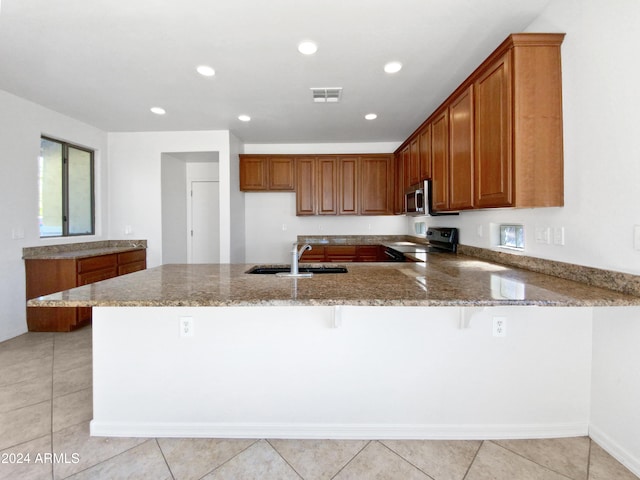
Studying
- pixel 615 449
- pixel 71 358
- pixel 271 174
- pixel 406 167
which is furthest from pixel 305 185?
pixel 615 449

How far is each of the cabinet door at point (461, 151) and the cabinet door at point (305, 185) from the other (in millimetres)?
2514

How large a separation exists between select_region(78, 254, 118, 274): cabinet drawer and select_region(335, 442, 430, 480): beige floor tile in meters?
3.43

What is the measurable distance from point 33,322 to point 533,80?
16.6 feet

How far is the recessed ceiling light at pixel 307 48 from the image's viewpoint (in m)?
2.26

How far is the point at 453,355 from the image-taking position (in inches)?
67.0

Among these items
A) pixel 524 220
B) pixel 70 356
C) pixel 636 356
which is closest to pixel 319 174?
pixel 524 220

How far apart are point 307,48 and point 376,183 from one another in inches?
107

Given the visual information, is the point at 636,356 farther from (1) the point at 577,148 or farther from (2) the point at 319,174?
(2) the point at 319,174

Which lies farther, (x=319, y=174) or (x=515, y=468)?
(x=319, y=174)

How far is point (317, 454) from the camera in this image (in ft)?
5.22

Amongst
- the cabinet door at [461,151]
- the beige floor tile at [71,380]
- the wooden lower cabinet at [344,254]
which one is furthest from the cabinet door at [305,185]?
the beige floor tile at [71,380]

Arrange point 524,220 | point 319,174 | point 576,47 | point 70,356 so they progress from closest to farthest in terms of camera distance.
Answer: point 576,47, point 524,220, point 70,356, point 319,174

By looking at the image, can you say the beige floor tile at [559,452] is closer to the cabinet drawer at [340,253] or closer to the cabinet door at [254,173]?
the cabinet drawer at [340,253]

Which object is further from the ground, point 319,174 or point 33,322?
point 319,174
